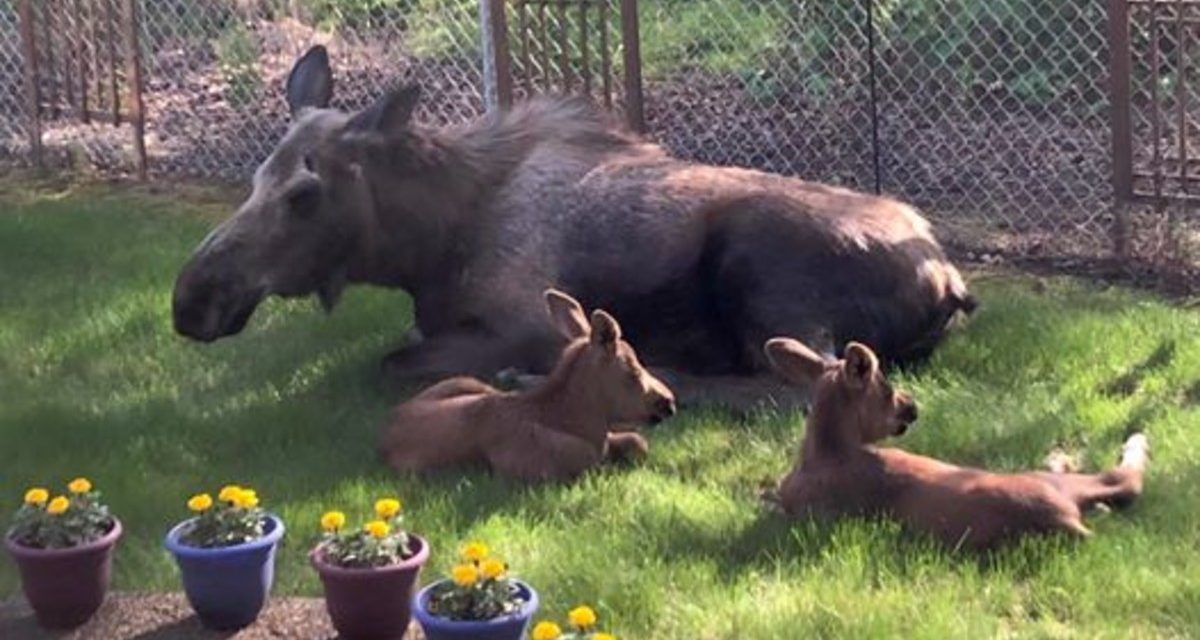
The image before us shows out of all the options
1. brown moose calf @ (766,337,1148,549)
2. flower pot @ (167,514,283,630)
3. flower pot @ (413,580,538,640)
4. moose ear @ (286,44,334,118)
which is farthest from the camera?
moose ear @ (286,44,334,118)

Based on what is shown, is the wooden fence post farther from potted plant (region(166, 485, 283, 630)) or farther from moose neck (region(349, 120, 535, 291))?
potted plant (region(166, 485, 283, 630))

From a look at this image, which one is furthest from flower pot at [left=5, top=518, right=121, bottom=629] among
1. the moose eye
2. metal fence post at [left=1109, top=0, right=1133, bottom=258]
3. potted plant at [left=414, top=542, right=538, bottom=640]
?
metal fence post at [left=1109, top=0, right=1133, bottom=258]

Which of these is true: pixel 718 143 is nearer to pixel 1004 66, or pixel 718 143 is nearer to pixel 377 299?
pixel 1004 66

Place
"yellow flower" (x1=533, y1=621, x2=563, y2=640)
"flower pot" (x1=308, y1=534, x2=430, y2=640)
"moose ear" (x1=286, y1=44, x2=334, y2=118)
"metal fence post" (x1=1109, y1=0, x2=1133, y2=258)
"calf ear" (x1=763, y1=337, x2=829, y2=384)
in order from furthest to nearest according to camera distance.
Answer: "metal fence post" (x1=1109, y1=0, x2=1133, y2=258) < "moose ear" (x1=286, y1=44, x2=334, y2=118) < "calf ear" (x1=763, y1=337, x2=829, y2=384) < "flower pot" (x1=308, y1=534, x2=430, y2=640) < "yellow flower" (x1=533, y1=621, x2=563, y2=640)

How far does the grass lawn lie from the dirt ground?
0.26 m

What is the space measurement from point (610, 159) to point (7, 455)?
2454mm

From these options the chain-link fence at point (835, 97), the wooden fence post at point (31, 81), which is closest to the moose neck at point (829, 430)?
the chain-link fence at point (835, 97)

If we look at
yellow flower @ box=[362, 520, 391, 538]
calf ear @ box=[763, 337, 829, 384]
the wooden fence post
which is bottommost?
the wooden fence post

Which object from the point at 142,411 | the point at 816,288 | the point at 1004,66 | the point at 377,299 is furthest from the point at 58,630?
the point at 1004,66

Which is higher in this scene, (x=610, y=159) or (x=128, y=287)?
Result: (x=610, y=159)

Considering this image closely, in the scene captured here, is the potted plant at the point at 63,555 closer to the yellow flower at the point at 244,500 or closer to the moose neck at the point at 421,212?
the yellow flower at the point at 244,500

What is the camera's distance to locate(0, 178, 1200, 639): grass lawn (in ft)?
17.1

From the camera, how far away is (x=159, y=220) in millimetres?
10250

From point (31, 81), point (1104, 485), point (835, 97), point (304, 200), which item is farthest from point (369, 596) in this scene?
point (31, 81)
